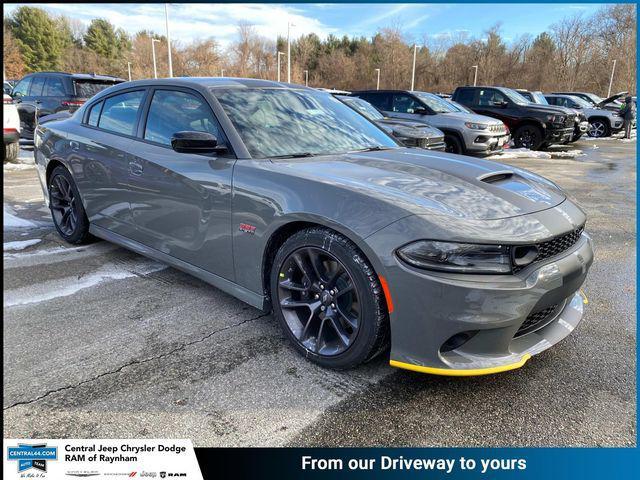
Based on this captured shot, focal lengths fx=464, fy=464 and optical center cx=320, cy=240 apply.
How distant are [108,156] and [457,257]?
296 centimetres

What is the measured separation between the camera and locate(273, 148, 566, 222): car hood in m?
2.22

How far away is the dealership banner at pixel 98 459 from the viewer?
1960 millimetres

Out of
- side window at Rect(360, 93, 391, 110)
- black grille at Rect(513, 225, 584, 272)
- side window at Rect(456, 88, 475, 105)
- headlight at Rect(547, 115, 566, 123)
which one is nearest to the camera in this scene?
black grille at Rect(513, 225, 584, 272)

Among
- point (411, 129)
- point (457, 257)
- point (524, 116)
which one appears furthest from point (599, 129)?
point (457, 257)

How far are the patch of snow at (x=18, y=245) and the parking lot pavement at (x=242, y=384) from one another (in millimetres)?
886

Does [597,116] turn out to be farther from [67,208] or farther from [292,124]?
[67,208]

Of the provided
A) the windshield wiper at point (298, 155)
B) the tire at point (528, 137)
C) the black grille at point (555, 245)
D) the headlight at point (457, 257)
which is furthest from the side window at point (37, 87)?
the tire at point (528, 137)

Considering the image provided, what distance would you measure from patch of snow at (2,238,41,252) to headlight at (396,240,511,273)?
4.01m

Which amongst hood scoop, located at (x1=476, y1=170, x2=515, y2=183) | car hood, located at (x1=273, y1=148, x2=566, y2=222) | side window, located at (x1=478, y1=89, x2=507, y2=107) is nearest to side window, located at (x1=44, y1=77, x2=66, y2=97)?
car hood, located at (x1=273, y1=148, x2=566, y2=222)

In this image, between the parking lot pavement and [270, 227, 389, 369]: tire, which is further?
[270, 227, 389, 369]: tire

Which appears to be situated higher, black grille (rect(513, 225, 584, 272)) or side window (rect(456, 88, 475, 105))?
side window (rect(456, 88, 475, 105))

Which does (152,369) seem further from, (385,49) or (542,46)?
(385,49)

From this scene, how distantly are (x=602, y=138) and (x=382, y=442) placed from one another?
22229 mm

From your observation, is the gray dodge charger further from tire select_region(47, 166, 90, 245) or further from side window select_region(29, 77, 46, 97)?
side window select_region(29, 77, 46, 97)
